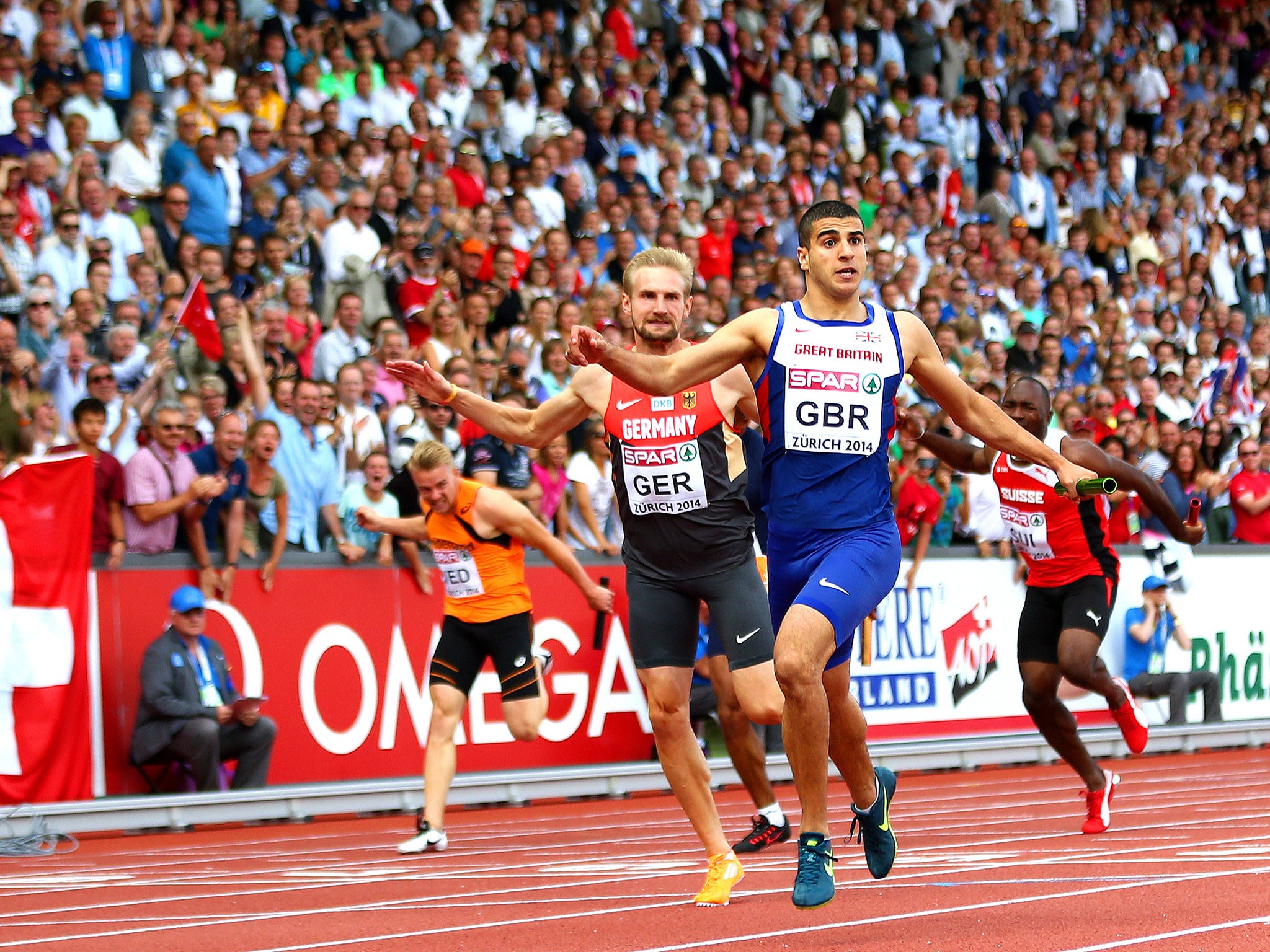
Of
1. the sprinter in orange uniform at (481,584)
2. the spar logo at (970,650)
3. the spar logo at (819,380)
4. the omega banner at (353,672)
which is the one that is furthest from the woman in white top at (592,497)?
the spar logo at (819,380)

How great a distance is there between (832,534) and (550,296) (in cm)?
984

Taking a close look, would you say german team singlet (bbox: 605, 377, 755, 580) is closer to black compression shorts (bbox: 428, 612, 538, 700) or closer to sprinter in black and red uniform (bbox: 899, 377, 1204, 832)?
sprinter in black and red uniform (bbox: 899, 377, 1204, 832)

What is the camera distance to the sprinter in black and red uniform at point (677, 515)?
23.4ft

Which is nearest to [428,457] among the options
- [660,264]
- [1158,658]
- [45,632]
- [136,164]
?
[45,632]

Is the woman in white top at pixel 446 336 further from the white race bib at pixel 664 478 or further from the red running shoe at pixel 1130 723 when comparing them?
the white race bib at pixel 664 478

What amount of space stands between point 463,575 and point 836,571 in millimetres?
4735

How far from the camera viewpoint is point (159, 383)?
41.1ft

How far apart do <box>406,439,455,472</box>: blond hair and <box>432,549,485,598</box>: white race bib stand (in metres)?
0.55

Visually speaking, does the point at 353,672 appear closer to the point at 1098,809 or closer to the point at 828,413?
the point at 1098,809

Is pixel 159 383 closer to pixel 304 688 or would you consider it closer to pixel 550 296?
pixel 304 688

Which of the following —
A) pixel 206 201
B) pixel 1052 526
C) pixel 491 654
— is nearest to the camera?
pixel 1052 526

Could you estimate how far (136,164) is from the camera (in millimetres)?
14531

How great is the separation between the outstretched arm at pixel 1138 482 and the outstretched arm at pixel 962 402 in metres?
2.24

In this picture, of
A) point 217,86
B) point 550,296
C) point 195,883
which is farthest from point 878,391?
point 217,86
